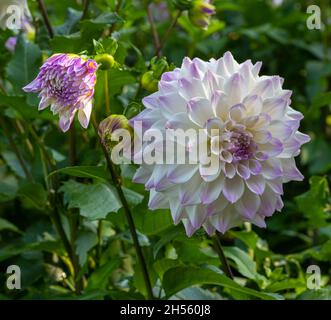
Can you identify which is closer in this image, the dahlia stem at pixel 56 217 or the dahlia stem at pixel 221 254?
the dahlia stem at pixel 221 254

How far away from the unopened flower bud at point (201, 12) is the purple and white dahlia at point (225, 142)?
38 centimetres

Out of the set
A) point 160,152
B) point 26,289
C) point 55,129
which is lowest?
point 26,289

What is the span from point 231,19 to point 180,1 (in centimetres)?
101

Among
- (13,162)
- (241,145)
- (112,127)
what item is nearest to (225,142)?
(241,145)

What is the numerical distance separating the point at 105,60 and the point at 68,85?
91mm

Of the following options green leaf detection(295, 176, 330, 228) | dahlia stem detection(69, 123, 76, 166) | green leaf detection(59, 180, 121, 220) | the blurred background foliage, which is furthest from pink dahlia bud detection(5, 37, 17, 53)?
green leaf detection(295, 176, 330, 228)

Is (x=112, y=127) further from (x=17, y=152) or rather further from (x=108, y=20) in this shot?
(x=17, y=152)

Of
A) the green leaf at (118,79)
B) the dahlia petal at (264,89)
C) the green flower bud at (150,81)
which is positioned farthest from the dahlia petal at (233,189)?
the green leaf at (118,79)

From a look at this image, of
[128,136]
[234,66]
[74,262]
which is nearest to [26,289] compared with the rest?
[74,262]

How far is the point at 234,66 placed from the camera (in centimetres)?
92

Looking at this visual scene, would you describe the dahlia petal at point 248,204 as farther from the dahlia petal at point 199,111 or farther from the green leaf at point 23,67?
the green leaf at point 23,67

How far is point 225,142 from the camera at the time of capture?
898 millimetres

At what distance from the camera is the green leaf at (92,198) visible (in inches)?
41.3
